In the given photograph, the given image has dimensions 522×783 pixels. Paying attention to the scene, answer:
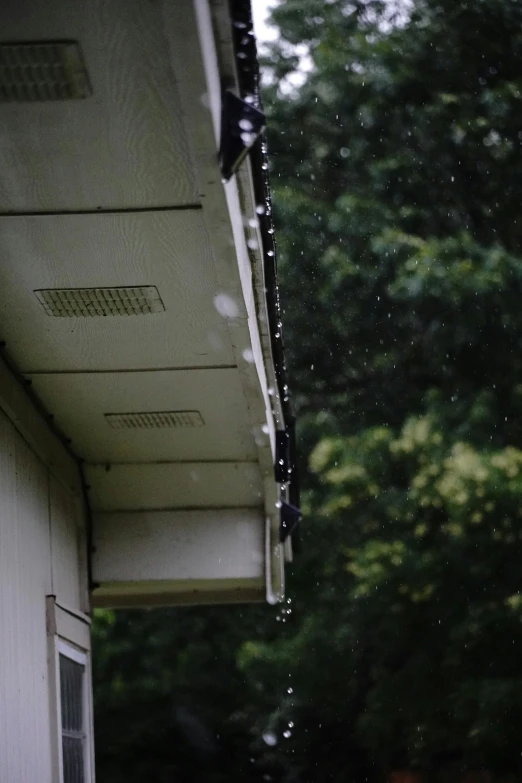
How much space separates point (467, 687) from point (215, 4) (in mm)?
9669

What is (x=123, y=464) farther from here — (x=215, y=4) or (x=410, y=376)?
(x=410, y=376)

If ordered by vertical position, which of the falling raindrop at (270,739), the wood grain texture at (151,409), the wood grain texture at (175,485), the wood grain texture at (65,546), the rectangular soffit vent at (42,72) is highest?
the rectangular soffit vent at (42,72)

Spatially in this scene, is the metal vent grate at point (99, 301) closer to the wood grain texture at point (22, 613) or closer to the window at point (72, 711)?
the wood grain texture at point (22, 613)

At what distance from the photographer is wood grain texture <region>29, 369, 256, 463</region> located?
11.3 feet

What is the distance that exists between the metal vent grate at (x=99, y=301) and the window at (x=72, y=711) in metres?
1.53

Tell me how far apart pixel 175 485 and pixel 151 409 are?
812 millimetres

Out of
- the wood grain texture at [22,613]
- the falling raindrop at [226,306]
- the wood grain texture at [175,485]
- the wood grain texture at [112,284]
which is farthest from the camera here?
the wood grain texture at [175,485]

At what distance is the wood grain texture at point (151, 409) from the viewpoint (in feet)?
11.3

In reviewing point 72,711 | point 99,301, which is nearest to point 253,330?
→ point 99,301

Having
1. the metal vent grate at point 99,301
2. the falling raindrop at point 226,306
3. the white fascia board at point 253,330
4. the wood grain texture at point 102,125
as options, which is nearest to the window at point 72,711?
the white fascia board at point 253,330

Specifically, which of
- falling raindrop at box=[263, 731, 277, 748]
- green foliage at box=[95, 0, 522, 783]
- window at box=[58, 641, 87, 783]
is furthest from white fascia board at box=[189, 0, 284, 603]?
falling raindrop at box=[263, 731, 277, 748]

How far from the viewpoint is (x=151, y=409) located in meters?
3.71

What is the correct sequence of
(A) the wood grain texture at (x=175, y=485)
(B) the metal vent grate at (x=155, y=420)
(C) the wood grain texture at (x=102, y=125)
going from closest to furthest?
(C) the wood grain texture at (x=102, y=125) < (B) the metal vent grate at (x=155, y=420) < (A) the wood grain texture at (x=175, y=485)

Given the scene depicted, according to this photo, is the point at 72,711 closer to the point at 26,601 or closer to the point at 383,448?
the point at 26,601
